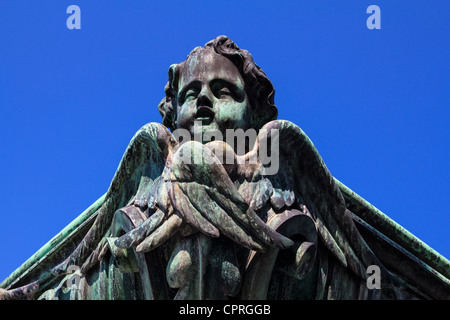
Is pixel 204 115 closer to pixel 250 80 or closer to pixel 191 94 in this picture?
pixel 191 94

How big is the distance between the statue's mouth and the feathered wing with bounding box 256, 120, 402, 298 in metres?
0.48

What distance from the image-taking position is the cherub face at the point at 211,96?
6020 mm

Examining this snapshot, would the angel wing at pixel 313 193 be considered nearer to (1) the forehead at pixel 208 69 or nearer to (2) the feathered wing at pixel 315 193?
(2) the feathered wing at pixel 315 193

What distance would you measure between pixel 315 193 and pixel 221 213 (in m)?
0.82

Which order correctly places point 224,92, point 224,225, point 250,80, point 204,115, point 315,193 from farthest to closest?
point 250,80
point 224,92
point 204,115
point 315,193
point 224,225

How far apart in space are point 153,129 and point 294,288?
1.40m

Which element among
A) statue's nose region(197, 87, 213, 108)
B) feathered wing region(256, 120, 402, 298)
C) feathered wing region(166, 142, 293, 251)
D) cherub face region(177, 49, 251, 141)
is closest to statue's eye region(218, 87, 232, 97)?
cherub face region(177, 49, 251, 141)

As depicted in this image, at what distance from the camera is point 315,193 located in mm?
5875

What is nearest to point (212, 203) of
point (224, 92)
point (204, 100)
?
point (204, 100)

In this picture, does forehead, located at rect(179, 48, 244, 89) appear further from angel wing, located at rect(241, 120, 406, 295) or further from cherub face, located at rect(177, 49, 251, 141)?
angel wing, located at rect(241, 120, 406, 295)

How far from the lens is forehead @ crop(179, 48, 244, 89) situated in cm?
618

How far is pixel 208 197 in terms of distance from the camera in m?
5.39

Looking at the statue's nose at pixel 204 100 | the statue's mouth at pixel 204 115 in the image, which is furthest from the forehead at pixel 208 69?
the statue's mouth at pixel 204 115

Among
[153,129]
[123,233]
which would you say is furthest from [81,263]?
[153,129]
